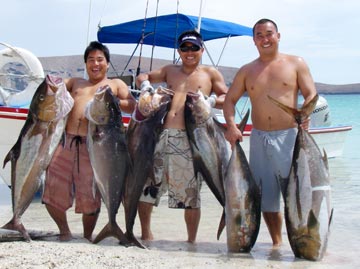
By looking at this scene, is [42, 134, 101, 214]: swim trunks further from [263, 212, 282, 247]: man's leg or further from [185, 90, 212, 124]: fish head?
[263, 212, 282, 247]: man's leg

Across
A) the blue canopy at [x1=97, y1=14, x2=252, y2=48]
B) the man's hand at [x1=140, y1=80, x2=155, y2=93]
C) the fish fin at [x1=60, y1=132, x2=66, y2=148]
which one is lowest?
the fish fin at [x1=60, y1=132, x2=66, y2=148]

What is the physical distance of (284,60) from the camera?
4746 mm

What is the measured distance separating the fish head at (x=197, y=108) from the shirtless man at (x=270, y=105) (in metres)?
0.20

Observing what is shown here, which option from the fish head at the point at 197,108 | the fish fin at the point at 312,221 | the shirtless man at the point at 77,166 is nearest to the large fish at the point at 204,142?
the fish head at the point at 197,108

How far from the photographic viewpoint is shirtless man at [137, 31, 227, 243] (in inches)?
196

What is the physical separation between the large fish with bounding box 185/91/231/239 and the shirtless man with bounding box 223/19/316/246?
196mm

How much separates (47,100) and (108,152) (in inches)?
27.0

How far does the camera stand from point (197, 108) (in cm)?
480

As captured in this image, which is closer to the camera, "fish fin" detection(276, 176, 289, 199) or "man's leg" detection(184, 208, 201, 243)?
"fish fin" detection(276, 176, 289, 199)

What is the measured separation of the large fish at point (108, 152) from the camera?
15.3ft

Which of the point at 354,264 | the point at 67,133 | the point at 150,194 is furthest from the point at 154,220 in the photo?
the point at 354,264

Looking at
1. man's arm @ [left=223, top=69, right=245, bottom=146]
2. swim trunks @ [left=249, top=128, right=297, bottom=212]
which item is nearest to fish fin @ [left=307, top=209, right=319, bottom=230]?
swim trunks @ [left=249, top=128, right=297, bottom=212]

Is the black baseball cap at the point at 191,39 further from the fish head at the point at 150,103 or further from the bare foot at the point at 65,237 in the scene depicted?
the bare foot at the point at 65,237

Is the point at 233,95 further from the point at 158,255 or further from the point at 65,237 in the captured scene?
the point at 65,237
